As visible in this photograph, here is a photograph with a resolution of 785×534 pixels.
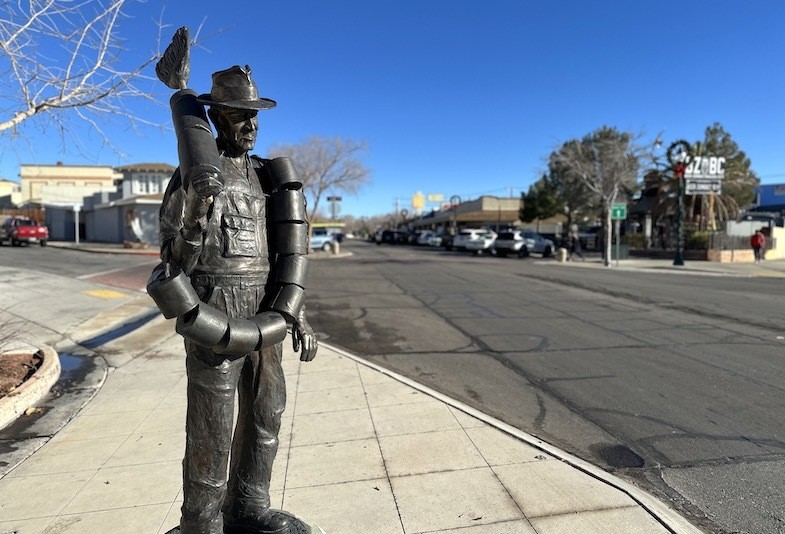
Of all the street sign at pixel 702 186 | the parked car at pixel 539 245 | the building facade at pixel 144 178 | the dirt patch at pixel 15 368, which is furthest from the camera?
the building facade at pixel 144 178

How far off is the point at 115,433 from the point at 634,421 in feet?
15.3

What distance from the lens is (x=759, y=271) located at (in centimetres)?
2041

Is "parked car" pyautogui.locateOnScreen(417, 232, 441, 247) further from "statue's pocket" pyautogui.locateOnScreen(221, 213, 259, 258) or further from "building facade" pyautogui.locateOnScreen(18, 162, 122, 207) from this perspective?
"statue's pocket" pyautogui.locateOnScreen(221, 213, 259, 258)

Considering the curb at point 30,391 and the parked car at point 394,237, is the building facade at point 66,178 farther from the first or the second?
the curb at point 30,391

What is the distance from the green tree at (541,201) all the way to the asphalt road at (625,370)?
31728 millimetres

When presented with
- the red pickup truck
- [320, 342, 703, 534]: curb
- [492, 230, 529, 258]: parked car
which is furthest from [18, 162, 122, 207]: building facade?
[320, 342, 703, 534]: curb

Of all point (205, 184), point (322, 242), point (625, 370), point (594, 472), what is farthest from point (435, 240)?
point (205, 184)

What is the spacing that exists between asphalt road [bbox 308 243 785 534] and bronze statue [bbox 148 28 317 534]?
263 cm

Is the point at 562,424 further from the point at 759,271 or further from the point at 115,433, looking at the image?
the point at 759,271

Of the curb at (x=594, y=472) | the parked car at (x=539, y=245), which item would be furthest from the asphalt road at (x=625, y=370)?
the parked car at (x=539, y=245)

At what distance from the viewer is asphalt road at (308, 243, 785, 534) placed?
3.50 m

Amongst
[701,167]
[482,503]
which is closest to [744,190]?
[701,167]

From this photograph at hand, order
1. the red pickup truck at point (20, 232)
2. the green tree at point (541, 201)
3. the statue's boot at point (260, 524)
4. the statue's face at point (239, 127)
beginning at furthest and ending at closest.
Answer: the green tree at point (541, 201) → the red pickup truck at point (20, 232) → the statue's boot at point (260, 524) → the statue's face at point (239, 127)

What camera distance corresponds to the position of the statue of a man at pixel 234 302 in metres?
1.93
